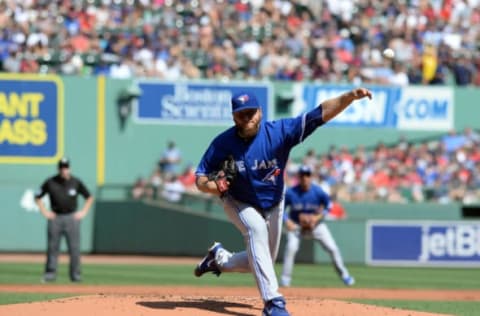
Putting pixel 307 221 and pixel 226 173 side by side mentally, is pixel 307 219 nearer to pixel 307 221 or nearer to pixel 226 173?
pixel 307 221

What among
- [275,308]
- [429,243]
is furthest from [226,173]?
[429,243]

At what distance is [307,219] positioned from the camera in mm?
17516

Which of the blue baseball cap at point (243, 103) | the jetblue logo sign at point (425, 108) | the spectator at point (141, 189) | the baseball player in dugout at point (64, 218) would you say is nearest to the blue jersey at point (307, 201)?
the baseball player in dugout at point (64, 218)

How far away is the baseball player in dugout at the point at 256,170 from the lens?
968 cm

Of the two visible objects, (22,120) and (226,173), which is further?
(22,120)

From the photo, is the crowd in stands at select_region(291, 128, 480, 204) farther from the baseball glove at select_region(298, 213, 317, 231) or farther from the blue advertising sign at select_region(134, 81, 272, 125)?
the baseball glove at select_region(298, 213, 317, 231)

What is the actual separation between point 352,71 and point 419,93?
1.96 meters

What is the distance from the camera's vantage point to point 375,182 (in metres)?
26.3

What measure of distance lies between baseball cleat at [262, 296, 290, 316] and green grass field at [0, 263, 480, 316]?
4.69 metres

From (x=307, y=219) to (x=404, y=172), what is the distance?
9.65 m

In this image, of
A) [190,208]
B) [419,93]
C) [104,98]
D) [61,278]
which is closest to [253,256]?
[61,278]

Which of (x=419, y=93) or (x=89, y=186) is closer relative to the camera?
(x=89, y=186)

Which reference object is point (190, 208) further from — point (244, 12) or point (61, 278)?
point (61, 278)

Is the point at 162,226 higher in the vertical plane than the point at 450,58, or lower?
lower
